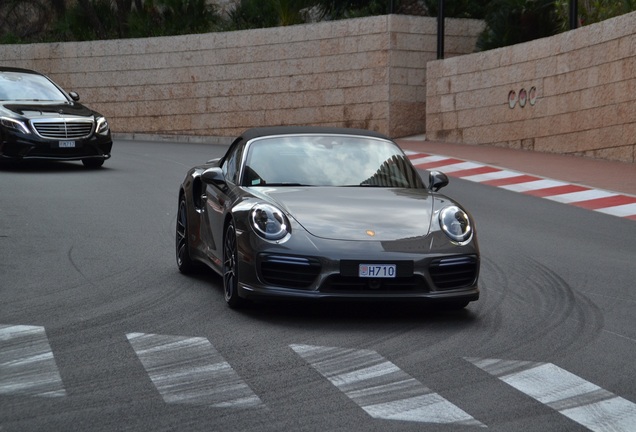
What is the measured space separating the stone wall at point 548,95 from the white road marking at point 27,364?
53.0 feet

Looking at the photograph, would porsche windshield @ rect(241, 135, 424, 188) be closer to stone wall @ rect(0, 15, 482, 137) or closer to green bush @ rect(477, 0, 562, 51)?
green bush @ rect(477, 0, 562, 51)

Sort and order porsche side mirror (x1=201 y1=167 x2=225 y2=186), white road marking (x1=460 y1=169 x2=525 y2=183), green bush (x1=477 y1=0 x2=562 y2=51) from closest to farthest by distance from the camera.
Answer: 1. porsche side mirror (x1=201 y1=167 x2=225 y2=186)
2. white road marking (x1=460 y1=169 x2=525 y2=183)
3. green bush (x1=477 y1=0 x2=562 y2=51)

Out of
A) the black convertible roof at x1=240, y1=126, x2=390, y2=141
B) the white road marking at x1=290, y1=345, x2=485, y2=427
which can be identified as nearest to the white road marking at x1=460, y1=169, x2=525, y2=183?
the black convertible roof at x1=240, y1=126, x2=390, y2=141

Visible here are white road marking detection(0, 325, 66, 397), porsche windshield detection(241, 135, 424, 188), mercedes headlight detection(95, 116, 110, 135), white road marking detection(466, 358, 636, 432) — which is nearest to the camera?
white road marking detection(466, 358, 636, 432)

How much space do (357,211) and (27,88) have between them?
576 inches

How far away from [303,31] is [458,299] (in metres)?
24.3

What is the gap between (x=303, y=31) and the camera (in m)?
32.5

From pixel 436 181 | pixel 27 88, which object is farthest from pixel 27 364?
pixel 27 88

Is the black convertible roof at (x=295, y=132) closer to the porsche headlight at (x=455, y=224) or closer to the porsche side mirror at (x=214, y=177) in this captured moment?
the porsche side mirror at (x=214, y=177)

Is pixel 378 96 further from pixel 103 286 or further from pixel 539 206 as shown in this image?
pixel 103 286

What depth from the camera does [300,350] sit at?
769 cm

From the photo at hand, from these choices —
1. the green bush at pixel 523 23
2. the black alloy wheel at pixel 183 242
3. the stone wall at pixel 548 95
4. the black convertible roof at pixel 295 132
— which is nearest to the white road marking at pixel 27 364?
the black alloy wheel at pixel 183 242

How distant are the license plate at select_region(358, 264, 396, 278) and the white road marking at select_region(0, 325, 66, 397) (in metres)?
2.05

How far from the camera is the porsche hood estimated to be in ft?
28.5
